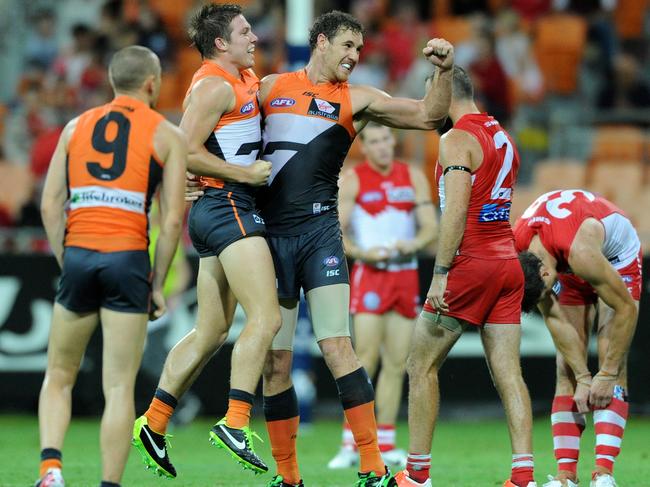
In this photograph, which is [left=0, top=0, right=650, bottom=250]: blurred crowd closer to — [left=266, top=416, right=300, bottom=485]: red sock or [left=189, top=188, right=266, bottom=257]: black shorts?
[left=189, top=188, right=266, bottom=257]: black shorts

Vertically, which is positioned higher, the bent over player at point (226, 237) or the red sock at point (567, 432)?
the bent over player at point (226, 237)

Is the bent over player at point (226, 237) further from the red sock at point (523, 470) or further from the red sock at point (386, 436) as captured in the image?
the red sock at point (386, 436)

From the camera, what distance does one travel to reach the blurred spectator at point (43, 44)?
1756 cm

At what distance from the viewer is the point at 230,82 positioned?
6.96 meters

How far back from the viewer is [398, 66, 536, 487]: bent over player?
692cm

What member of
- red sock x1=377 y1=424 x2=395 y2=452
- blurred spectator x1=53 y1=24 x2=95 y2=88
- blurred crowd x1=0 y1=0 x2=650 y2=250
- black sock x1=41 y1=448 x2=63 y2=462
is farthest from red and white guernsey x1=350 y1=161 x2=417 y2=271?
blurred spectator x1=53 y1=24 x2=95 y2=88

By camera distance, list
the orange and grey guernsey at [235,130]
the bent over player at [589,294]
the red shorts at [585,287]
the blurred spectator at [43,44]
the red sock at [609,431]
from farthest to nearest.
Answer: the blurred spectator at [43,44], the red shorts at [585,287], the red sock at [609,431], the bent over player at [589,294], the orange and grey guernsey at [235,130]

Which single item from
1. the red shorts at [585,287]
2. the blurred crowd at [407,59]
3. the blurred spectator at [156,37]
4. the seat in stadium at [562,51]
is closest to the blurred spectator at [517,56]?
the blurred crowd at [407,59]

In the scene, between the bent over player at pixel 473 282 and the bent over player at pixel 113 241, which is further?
the bent over player at pixel 473 282

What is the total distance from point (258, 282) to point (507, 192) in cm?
171

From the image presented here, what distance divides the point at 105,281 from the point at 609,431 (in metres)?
3.61

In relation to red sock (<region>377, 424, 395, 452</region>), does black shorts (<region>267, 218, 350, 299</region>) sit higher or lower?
higher

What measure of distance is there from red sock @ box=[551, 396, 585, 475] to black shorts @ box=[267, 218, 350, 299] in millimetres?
1870

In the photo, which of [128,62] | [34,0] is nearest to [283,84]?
[128,62]
